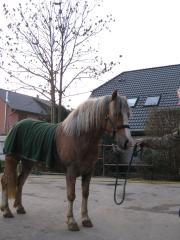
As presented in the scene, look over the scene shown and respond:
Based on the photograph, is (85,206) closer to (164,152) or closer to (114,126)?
(114,126)

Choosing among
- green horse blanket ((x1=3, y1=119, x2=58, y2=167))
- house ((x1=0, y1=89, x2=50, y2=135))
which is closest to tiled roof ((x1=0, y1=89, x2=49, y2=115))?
house ((x1=0, y1=89, x2=50, y2=135))

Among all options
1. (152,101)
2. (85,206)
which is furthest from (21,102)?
(85,206)

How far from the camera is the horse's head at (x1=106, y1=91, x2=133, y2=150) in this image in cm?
570

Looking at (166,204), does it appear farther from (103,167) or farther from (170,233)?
(103,167)

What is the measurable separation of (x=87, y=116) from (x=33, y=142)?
44.1 inches

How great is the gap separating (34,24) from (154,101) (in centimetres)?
734

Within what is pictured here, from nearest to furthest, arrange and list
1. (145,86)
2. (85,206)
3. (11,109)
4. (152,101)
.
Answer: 1. (85,206)
2. (152,101)
3. (145,86)
4. (11,109)

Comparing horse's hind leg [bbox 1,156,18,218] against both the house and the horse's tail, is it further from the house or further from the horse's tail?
the house

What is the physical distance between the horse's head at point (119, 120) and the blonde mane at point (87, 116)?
15 centimetres

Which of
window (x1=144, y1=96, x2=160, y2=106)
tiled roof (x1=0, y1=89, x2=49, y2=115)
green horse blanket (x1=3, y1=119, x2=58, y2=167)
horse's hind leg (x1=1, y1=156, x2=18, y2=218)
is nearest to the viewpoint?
green horse blanket (x1=3, y1=119, x2=58, y2=167)

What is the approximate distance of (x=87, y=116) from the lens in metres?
6.06

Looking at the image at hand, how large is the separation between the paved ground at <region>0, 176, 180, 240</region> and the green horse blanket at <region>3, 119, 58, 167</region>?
3.28 feet

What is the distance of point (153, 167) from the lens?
634 inches

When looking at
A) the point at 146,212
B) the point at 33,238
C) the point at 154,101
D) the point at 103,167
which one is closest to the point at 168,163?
the point at 103,167
